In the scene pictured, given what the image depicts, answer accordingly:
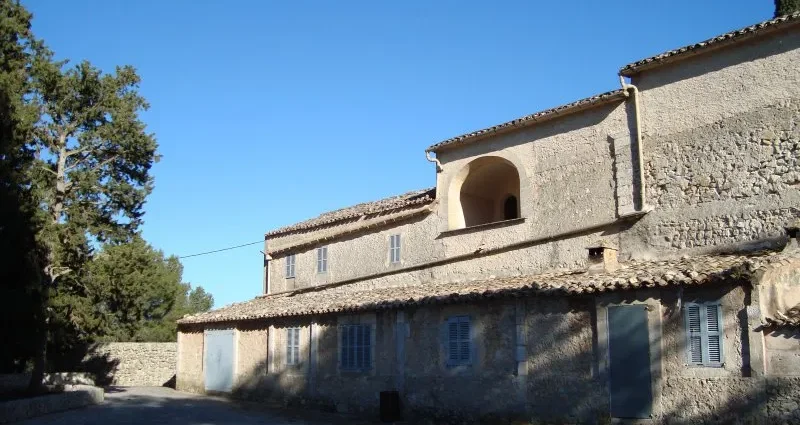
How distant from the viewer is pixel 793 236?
1423cm

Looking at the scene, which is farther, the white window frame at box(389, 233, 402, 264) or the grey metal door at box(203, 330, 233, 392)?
the grey metal door at box(203, 330, 233, 392)

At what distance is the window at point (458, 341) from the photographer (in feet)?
55.9

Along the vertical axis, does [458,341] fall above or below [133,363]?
above

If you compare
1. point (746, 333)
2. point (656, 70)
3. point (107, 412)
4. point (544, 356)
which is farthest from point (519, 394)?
point (107, 412)

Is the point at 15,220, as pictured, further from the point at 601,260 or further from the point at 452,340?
the point at 601,260

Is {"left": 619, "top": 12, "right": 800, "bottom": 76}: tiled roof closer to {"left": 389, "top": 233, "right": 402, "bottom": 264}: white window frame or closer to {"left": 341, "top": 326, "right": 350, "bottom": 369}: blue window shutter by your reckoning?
{"left": 389, "top": 233, "right": 402, "bottom": 264}: white window frame

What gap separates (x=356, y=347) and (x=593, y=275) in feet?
23.4

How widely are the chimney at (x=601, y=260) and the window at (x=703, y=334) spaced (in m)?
3.08

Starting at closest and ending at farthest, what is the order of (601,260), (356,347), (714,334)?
(714,334) → (601,260) → (356,347)

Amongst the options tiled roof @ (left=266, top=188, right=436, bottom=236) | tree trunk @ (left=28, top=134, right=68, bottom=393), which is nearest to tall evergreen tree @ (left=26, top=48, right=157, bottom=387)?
tree trunk @ (left=28, top=134, right=68, bottom=393)

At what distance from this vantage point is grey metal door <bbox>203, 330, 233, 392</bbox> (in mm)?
24881

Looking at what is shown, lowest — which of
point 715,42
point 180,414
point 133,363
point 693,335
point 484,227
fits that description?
point 180,414

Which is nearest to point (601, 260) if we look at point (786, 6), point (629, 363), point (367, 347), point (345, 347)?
point (629, 363)

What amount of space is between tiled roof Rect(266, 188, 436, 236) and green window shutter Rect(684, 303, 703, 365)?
10.9 metres
